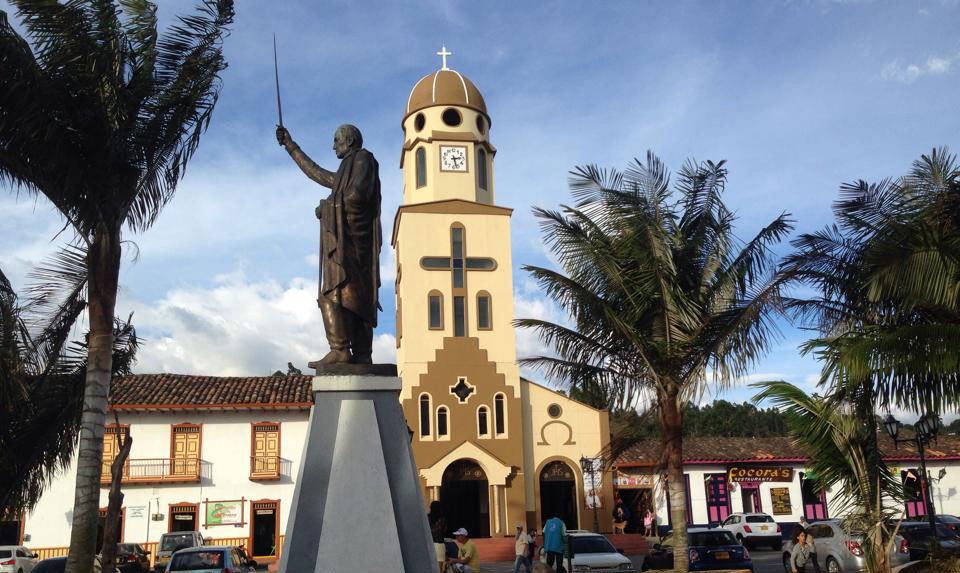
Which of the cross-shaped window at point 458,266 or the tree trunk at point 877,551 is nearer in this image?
the tree trunk at point 877,551

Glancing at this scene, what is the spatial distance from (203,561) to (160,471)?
1387cm

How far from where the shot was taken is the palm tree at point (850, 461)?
9.79m

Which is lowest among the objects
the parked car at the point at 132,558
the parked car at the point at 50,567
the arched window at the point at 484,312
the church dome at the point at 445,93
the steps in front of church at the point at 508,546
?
the steps in front of church at the point at 508,546

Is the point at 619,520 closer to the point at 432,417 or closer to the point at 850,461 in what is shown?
the point at 432,417

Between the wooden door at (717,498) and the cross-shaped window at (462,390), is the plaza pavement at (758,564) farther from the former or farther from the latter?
the cross-shaped window at (462,390)

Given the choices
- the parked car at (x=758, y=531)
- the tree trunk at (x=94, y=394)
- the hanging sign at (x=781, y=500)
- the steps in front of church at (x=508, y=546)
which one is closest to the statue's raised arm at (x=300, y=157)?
the tree trunk at (x=94, y=394)

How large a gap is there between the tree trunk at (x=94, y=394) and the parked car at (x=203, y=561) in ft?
20.4

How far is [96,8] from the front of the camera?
31.4 ft

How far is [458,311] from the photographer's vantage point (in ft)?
101

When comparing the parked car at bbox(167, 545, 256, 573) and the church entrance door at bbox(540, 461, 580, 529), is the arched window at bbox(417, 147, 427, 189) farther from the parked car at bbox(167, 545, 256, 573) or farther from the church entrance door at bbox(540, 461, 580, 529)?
the parked car at bbox(167, 545, 256, 573)

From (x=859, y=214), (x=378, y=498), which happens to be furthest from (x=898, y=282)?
(x=378, y=498)

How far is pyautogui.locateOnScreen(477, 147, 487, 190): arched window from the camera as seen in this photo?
3266 cm

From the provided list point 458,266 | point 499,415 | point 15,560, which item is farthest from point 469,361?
point 15,560

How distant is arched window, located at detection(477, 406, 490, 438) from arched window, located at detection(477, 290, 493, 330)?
123 inches
